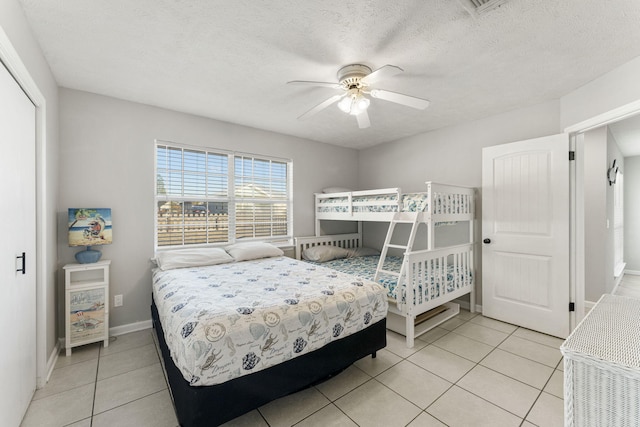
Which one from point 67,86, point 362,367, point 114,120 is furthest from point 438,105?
point 67,86

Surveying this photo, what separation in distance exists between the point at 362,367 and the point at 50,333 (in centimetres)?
264

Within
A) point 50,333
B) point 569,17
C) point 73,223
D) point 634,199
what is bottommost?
point 50,333

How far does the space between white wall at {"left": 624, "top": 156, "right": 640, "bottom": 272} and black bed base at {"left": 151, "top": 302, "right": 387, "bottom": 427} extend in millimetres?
6222

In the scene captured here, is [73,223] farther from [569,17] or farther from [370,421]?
[569,17]

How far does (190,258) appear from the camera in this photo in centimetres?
294

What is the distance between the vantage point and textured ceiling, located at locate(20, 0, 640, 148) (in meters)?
1.63

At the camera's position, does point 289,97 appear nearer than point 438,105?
Yes

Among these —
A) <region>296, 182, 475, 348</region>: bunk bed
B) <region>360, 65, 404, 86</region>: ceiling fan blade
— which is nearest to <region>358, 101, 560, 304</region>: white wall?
<region>296, 182, 475, 348</region>: bunk bed

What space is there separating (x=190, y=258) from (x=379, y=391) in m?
2.24

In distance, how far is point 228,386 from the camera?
Answer: 1.50m

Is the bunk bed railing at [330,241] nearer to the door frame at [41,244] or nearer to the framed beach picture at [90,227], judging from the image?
the framed beach picture at [90,227]

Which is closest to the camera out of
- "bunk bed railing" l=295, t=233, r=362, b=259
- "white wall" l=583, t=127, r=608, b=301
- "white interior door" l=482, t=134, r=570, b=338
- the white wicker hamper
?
the white wicker hamper

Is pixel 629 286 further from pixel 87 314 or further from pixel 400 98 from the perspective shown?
pixel 87 314

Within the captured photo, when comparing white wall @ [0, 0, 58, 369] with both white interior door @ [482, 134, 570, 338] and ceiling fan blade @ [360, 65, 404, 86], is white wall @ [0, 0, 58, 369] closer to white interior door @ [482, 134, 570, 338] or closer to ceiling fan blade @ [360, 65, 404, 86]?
ceiling fan blade @ [360, 65, 404, 86]
